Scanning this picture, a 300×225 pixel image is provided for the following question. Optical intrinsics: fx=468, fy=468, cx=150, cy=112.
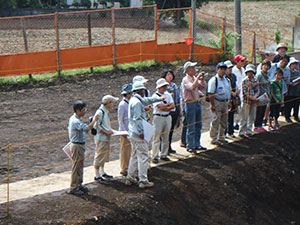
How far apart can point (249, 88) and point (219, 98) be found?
1185 mm

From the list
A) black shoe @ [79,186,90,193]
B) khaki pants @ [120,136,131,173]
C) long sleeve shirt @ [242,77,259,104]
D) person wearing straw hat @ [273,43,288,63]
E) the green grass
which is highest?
person wearing straw hat @ [273,43,288,63]

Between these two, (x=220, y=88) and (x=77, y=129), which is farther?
(x=220, y=88)

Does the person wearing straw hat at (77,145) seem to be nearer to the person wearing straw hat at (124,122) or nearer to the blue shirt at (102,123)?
the blue shirt at (102,123)

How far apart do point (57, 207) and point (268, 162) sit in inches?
215

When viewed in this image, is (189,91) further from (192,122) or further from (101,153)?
(101,153)

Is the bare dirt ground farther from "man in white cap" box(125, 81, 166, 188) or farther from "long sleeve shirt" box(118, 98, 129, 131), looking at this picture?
"man in white cap" box(125, 81, 166, 188)

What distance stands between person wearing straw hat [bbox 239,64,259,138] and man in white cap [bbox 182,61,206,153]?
149cm

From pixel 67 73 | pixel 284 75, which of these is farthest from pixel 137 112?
pixel 67 73

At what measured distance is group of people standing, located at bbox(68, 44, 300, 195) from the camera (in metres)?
8.48

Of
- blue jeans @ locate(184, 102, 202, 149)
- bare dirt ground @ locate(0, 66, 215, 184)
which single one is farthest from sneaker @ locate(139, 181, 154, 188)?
blue jeans @ locate(184, 102, 202, 149)

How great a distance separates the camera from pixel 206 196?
29.8ft

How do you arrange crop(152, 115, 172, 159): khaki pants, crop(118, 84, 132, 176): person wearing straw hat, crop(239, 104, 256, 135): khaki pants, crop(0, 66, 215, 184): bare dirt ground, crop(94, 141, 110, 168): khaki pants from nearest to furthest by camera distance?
crop(94, 141, 110, 168): khaki pants < crop(118, 84, 132, 176): person wearing straw hat < crop(152, 115, 172, 159): khaki pants < crop(0, 66, 215, 184): bare dirt ground < crop(239, 104, 256, 135): khaki pants

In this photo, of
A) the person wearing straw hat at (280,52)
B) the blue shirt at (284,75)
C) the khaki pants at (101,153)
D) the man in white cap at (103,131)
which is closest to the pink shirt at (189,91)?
the man in white cap at (103,131)

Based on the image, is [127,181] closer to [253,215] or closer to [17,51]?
[253,215]
